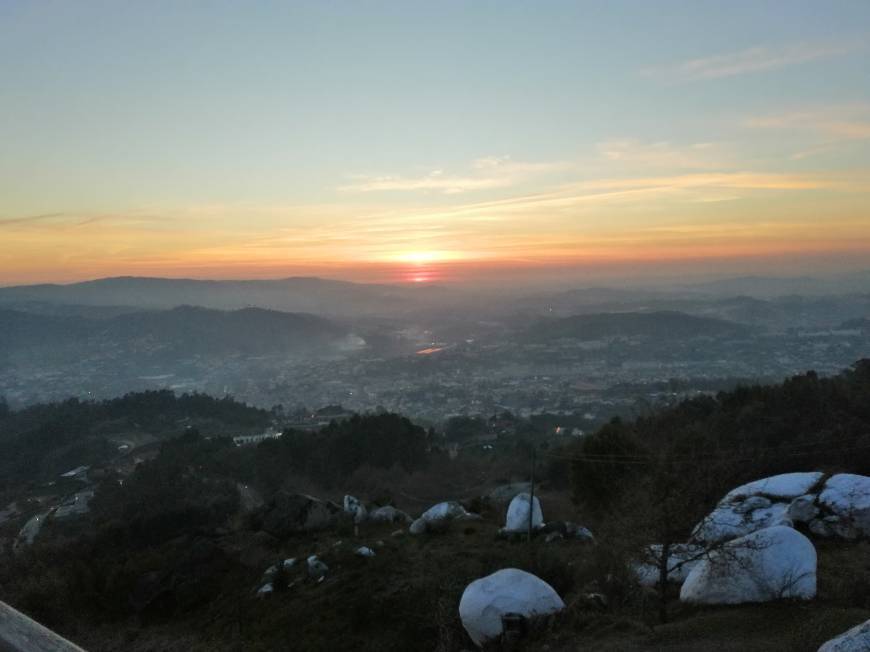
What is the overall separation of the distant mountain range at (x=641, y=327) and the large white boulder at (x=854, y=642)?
93.7m

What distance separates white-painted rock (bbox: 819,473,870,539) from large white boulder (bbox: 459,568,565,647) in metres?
8.33

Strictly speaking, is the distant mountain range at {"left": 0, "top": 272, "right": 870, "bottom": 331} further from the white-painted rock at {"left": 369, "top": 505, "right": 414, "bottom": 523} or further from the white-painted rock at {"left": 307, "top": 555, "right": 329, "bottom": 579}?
the white-painted rock at {"left": 307, "top": 555, "right": 329, "bottom": 579}

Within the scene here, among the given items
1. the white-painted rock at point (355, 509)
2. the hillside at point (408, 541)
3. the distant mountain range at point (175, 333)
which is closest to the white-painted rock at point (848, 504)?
the hillside at point (408, 541)

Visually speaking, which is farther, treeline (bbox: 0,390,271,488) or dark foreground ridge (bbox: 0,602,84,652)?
treeline (bbox: 0,390,271,488)

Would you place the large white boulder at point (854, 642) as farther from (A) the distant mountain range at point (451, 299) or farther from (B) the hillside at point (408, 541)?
(A) the distant mountain range at point (451, 299)

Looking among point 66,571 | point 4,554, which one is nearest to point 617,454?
point 66,571

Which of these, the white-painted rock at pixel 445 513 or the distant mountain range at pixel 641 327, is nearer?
the white-painted rock at pixel 445 513

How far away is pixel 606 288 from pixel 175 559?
519 feet

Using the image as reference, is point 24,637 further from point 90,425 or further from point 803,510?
point 90,425

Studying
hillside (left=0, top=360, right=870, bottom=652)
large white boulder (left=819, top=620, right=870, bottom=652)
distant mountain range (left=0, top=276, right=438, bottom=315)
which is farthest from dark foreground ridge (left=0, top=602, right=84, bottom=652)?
distant mountain range (left=0, top=276, right=438, bottom=315)

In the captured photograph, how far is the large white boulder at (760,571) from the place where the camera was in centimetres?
1012

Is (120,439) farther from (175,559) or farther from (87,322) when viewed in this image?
(87,322)

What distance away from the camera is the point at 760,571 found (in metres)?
10.3

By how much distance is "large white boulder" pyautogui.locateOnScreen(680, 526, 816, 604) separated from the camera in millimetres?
10125
